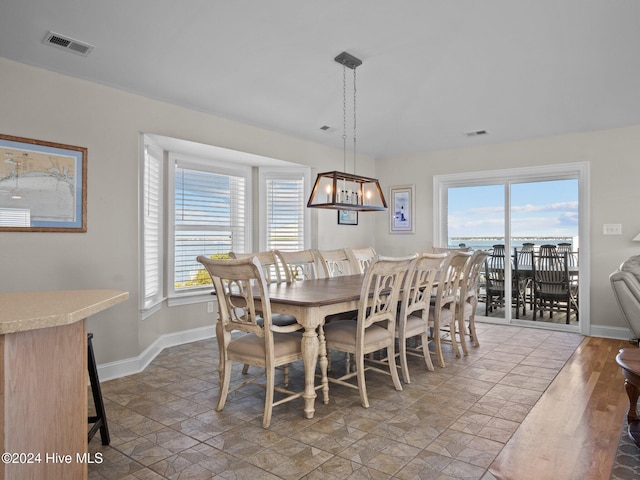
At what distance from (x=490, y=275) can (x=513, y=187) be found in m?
1.25

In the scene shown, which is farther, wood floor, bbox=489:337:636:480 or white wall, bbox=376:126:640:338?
white wall, bbox=376:126:640:338

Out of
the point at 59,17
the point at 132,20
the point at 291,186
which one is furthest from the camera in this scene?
the point at 291,186

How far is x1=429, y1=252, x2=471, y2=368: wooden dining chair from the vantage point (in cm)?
371

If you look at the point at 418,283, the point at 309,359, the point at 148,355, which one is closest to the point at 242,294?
the point at 309,359

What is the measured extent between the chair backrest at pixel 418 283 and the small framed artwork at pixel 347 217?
8.59ft

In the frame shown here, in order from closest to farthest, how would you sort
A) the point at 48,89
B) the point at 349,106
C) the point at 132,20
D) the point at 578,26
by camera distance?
the point at 132,20 → the point at 48,89 → the point at 578,26 → the point at 349,106

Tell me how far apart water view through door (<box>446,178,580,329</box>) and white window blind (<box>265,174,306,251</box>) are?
2.32 meters

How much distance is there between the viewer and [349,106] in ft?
15.9

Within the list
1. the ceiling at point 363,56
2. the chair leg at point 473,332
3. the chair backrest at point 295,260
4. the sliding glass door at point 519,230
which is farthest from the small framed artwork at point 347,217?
the chair leg at point 473,332

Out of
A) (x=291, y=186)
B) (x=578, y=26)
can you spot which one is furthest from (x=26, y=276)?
(x=578, y=26)

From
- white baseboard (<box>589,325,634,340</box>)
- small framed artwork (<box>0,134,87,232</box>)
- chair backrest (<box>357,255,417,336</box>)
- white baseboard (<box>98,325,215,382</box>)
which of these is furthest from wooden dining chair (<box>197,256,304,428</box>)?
white baseboard (<box>589,325,634,340</box>)

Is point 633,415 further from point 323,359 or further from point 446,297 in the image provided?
point 323,359

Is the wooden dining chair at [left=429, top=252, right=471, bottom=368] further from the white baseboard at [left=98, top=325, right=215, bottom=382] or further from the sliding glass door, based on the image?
the white baseboard at [left=98, top=325, right=215, bottom=382]

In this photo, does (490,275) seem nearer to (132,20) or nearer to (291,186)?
(291,186)
